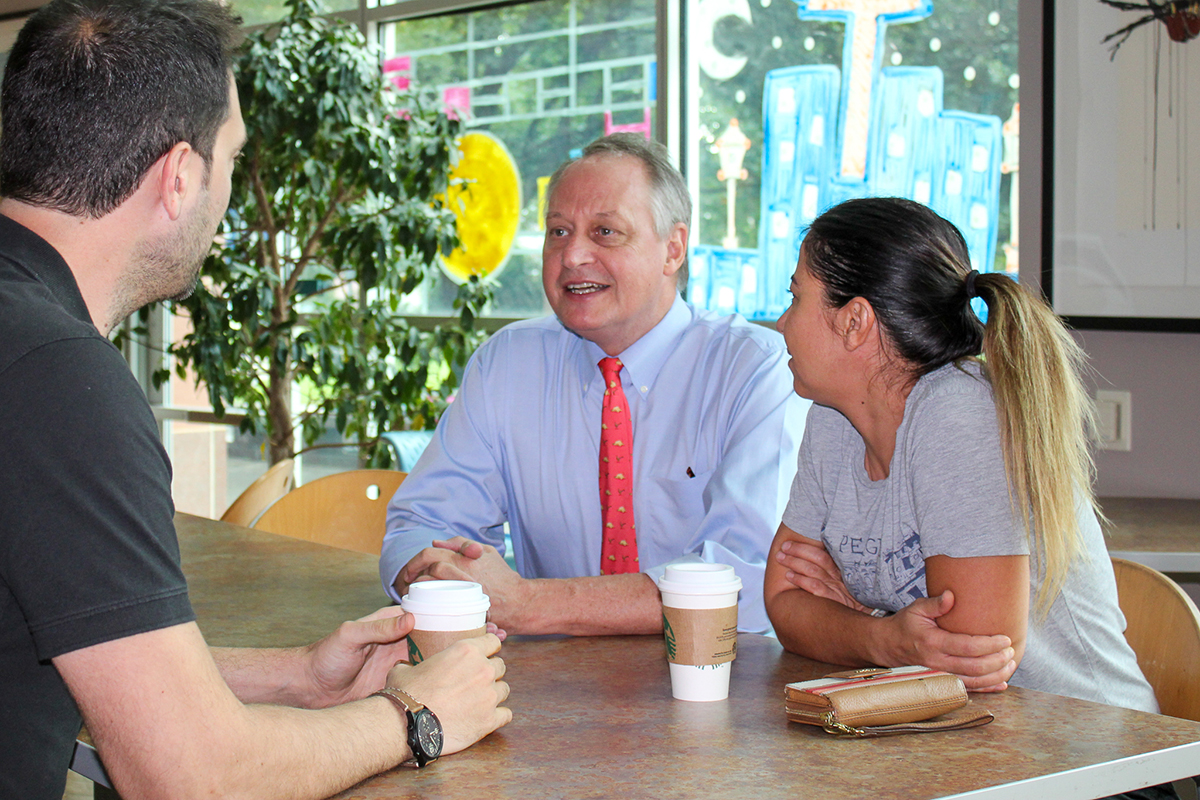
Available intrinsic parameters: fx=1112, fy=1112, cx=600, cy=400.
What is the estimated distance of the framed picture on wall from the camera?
2.74 metres

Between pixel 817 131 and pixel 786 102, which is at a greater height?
pixel 786 102

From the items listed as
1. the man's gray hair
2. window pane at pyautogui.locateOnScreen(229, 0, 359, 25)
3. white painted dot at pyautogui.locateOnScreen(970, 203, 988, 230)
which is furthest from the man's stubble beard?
window pane at pyautogui.locateOnScreen(229, 0, 359, 25)

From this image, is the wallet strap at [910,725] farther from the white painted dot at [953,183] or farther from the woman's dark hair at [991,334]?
the white painted dot at [953,183]

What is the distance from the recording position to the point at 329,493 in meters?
2.49

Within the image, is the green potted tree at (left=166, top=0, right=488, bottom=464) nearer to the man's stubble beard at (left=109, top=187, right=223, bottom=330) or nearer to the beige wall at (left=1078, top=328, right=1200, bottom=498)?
the beige wall at (left=1078, top=328, right=1200, bottom=498)

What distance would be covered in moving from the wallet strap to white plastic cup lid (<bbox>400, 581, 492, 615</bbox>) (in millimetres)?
383

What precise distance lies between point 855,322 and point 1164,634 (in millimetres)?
608

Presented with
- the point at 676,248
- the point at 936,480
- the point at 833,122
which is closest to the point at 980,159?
A: the point at 833,122

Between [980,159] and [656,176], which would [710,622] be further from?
[980,159]

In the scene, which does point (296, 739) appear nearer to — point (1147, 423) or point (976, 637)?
point (976, 637)

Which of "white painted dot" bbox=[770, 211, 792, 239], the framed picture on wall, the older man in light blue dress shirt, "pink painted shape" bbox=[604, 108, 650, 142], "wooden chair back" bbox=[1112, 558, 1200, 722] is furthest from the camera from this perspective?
"pink painted shape" bbox=[604, 108, 650, 142]

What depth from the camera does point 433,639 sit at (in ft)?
3.99

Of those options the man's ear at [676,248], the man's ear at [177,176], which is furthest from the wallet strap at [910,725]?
the man's ear at [676,248]

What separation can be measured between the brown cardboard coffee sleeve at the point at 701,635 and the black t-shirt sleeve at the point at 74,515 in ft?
1.76
